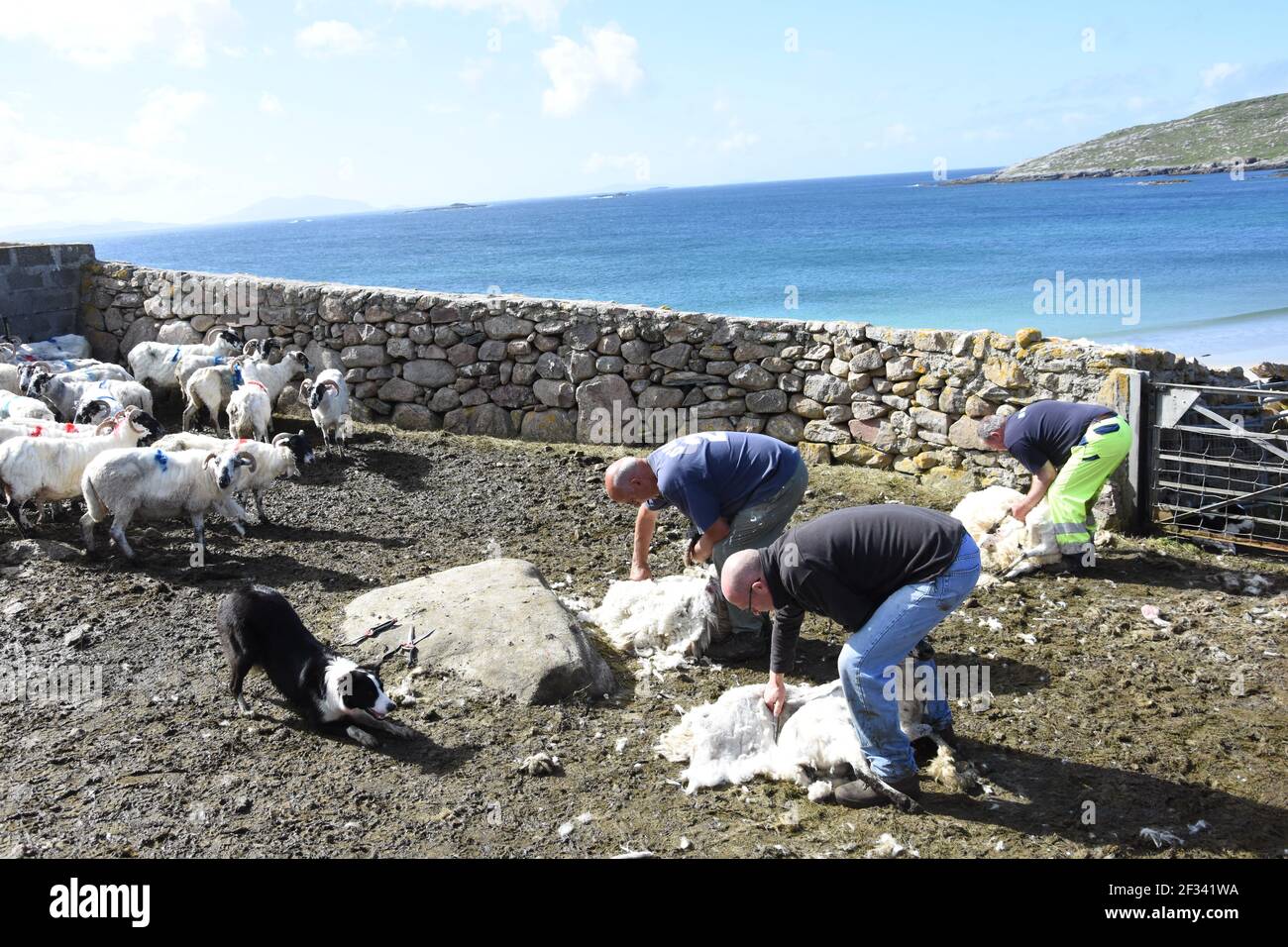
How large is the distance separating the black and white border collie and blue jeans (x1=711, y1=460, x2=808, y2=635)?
232cm

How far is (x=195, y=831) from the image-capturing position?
4.76 m

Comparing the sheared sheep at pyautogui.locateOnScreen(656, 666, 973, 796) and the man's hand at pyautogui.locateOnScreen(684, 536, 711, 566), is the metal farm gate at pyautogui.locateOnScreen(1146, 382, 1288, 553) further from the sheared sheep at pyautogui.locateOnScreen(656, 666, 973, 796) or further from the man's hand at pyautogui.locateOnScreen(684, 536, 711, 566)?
the man's hand at pyautogui.locateOnScreen(684, 536, 711, 566)

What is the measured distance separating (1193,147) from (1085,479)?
13961 centimetres

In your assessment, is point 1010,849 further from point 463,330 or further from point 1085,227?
point 1085,227

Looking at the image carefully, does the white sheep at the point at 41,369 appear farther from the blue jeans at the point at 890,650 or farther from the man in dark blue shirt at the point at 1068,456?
the blue jeans at the point at 890,650

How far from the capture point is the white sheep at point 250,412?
11195 millimetres

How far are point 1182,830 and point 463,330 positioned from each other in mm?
9613

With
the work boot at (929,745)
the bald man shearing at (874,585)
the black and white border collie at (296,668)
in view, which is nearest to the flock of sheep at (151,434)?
the black and white border collie at (296,668)

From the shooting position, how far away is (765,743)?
17.6 ft

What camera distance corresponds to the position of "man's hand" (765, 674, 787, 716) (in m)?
5.25

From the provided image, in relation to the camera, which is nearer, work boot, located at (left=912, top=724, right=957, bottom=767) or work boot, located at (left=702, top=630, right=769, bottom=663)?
work boot, located at (left=912, top=724, right=957, bottom=767)

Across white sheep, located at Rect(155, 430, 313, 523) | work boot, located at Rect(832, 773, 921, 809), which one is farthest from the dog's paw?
white sheep, located at Rect(155, 430, 313, 523)

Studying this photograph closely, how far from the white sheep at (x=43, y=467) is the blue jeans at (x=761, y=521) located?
5.58 meters

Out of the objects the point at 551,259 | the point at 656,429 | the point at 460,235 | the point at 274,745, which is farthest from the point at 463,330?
the point at 460,235
